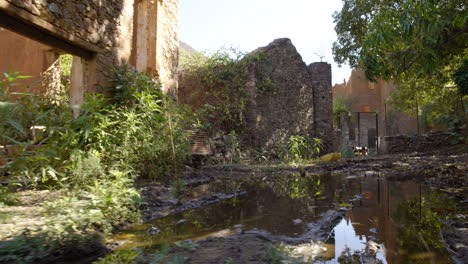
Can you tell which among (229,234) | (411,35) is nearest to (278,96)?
(411,35)

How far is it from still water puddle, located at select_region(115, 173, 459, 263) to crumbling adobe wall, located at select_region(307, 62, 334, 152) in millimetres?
7378

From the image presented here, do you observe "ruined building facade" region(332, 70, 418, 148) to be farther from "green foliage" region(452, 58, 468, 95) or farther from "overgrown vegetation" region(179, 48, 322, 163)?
"overgrown vegetation" region(179, 48, 322, 163)

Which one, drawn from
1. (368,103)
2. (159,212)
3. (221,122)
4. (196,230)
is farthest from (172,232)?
(368,103)

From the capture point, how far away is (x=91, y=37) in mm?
4176

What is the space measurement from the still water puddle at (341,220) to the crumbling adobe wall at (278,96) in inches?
220

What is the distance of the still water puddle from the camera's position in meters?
2.03

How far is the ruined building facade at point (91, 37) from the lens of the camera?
3.39 metres

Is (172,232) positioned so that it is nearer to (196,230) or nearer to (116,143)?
(196,230)

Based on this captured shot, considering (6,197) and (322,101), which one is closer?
(6,197)

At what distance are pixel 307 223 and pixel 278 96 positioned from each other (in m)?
8.33

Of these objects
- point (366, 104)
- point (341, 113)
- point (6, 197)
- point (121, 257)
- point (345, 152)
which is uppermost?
point (366, 104)

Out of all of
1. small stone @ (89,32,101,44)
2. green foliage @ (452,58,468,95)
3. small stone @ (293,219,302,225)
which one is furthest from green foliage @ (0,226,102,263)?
green foliage @ (452,58,468,95)

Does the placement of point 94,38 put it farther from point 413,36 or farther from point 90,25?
point 413,36

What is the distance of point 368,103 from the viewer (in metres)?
23.8
